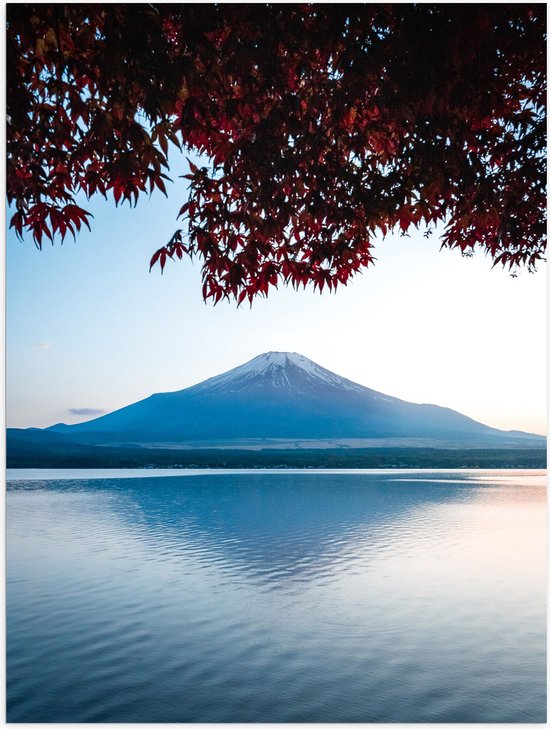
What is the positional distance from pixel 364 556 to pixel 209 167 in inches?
219

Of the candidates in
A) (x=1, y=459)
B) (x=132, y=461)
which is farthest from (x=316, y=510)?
(x=132, y=461)

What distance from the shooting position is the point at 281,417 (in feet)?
161

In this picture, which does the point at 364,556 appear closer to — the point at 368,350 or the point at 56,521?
the point at 368,350

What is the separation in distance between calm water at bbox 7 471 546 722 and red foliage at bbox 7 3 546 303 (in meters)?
2.27

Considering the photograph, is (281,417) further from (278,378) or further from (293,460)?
(293,460)

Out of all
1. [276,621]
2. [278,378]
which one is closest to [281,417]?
[278,378]

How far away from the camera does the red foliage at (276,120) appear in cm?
256

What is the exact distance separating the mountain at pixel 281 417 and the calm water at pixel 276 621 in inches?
1406

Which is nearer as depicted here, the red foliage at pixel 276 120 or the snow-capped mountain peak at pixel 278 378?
the red foliage at pixel 276 120

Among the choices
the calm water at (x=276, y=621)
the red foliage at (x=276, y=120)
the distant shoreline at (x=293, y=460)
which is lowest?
the distant shoreline at (x=293, y=460)

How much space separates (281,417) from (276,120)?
1834 inches

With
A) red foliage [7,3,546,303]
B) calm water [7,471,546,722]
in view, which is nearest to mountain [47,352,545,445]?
calm water [7,471,546,722]

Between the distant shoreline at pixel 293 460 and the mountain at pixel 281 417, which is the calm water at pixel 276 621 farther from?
the mountain at pixel 281 417

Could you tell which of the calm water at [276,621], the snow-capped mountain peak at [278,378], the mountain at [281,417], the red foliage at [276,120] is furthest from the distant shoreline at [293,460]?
the red foliage at [276,120]
